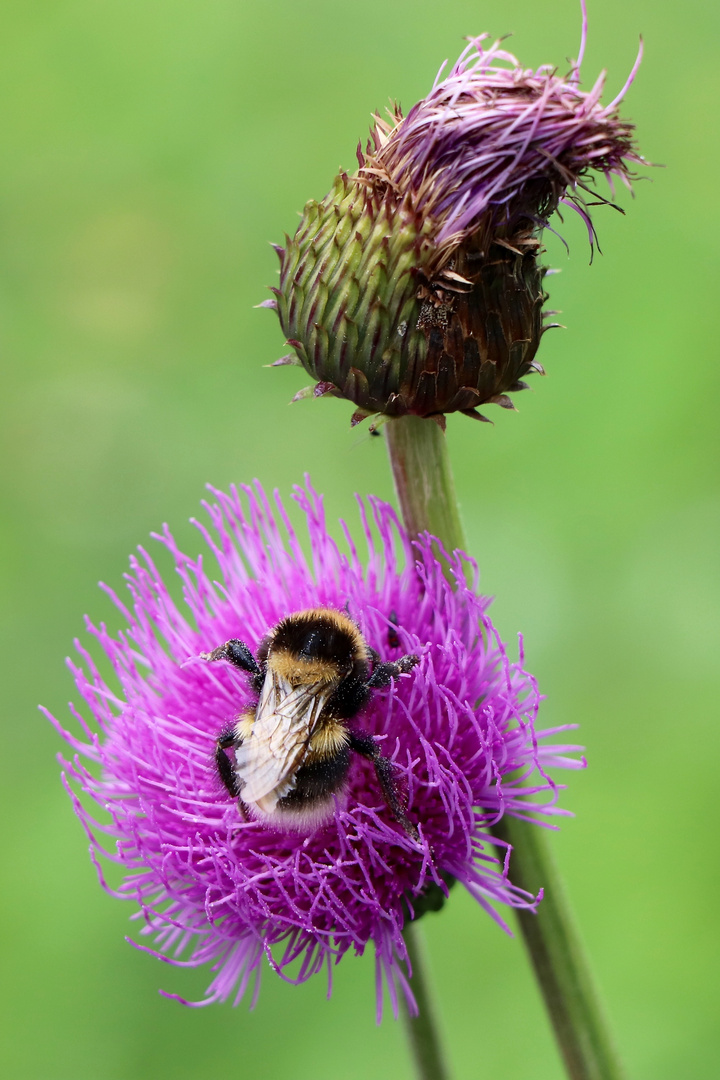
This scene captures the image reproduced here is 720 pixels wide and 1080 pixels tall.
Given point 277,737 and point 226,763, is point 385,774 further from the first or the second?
point 226,763

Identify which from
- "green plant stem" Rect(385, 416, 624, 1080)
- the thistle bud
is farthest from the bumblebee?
the thistle bud

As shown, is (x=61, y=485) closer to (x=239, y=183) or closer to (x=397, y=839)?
(x=239, y=183)

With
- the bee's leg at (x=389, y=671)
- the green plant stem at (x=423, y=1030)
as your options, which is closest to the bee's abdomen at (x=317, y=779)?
the bee's leg at (x=389, y=671)

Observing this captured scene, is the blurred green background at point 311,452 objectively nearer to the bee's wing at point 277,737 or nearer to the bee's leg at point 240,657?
the bee's leg at point 240,657

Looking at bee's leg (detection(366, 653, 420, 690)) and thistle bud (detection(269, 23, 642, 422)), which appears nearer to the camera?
thistle bud (detection(269, 23, 642, 422))

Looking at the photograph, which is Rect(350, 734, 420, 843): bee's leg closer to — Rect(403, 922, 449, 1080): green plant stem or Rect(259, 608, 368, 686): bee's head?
Rect(259, 608, 368, 686): bee's head

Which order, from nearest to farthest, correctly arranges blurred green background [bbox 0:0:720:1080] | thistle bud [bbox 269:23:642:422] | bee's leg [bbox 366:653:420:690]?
1. thistle bud [bbox 269:23:642:422]
2. bee's leg [bbox 366:653:420:690]
3. blurred green background [bbox 0:0:720:1080]
